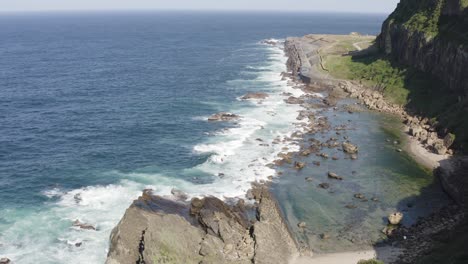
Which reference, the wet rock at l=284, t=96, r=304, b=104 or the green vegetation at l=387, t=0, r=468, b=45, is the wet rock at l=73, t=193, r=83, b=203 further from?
the green vegetation at l=387, t=0, r=468, b=45

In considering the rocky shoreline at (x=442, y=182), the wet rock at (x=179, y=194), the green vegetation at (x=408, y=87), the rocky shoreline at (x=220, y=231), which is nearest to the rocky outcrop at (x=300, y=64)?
the green vegetation at (x=408, y=87)

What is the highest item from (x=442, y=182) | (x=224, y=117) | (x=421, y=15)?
(x=421, y=15)

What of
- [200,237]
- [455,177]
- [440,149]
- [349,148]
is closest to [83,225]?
[200,237]

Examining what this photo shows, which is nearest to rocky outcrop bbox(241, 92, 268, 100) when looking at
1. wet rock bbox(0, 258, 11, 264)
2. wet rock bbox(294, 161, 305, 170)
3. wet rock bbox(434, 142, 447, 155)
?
wet rock bbox(294, 161, 305, 170)

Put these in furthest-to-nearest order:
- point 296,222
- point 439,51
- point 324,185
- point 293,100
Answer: point 293,100, point 439,51, point 324,185, point 296,222

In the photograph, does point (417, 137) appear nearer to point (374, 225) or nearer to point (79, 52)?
point (374, 225)

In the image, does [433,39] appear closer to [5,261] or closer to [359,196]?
[359,196]
